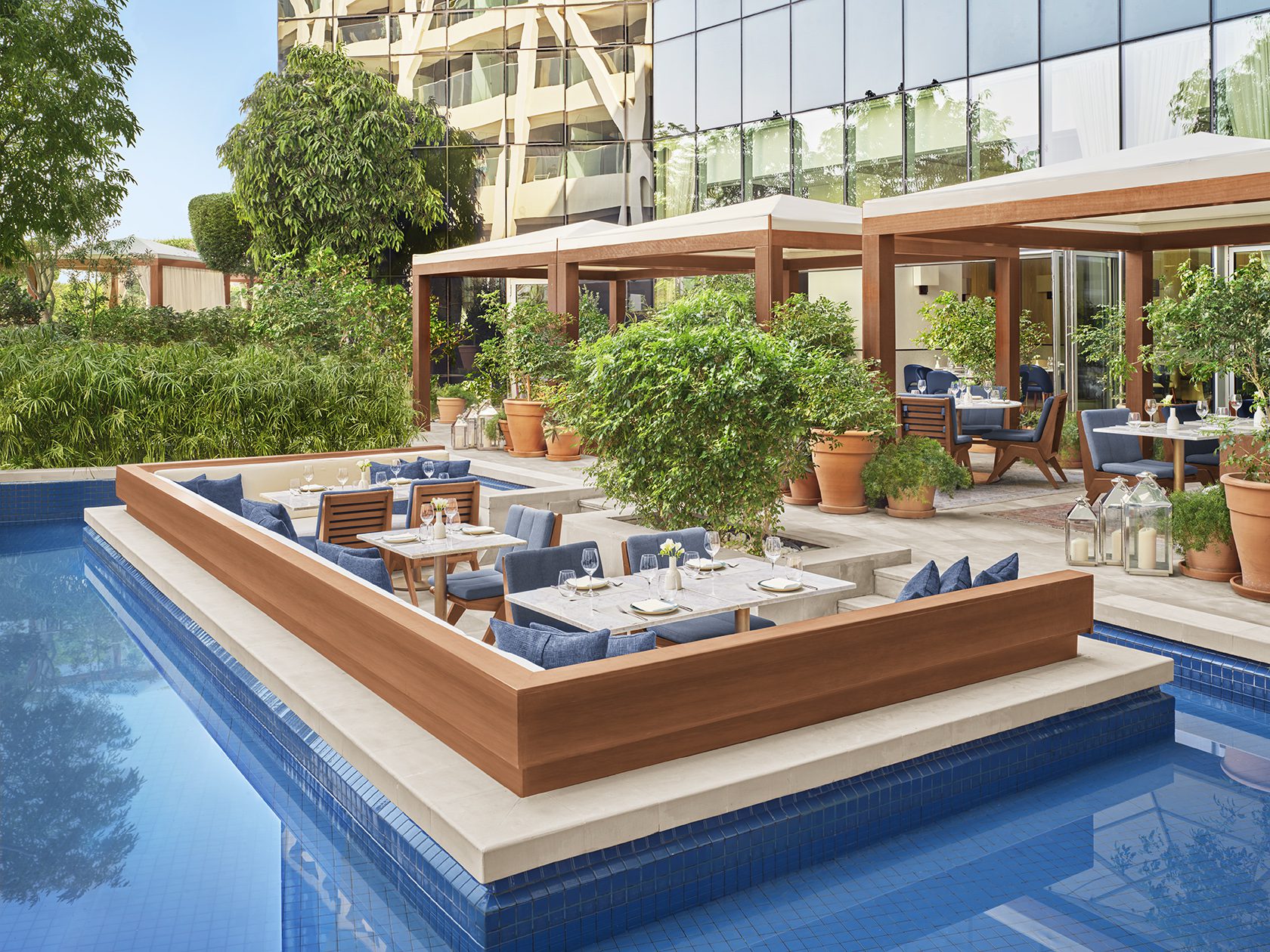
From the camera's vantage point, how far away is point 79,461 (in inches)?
504

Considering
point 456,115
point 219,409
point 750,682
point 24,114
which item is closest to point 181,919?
point 750,682

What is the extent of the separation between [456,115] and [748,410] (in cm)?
1879

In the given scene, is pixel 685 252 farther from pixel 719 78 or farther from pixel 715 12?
pixel 715 12

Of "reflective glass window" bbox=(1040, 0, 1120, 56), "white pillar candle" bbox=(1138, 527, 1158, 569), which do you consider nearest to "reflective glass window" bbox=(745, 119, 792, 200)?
"reflective glass window" bbox=(1040, 0, 1120, 56)

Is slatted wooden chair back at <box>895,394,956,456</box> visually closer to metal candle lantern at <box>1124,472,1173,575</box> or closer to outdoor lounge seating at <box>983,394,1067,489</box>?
outdoor lounge seating at <box>983,394,1067,489</box>

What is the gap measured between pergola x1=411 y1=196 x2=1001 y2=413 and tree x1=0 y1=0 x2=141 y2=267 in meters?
6.11

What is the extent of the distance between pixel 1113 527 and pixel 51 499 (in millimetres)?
10318

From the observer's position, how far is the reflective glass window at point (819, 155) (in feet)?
64.1

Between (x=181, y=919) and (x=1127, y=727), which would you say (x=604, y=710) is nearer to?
(x=181, y=919)

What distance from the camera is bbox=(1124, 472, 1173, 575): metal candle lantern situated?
24.9 feet

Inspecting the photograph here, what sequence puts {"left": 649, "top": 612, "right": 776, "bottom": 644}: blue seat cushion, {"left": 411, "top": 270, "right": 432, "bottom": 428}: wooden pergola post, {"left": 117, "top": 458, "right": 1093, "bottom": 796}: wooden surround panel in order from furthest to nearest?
{"left": 411, "top": 270, "right": 432, "bottom": 428}: wooden pergola post
{"left": 649, "top": 612, "right": 776, "bottom": 644}: blue seat cushion
{"left": 117, "top": 458, "right": 1093, "bottom": 796}: wooden surround panel

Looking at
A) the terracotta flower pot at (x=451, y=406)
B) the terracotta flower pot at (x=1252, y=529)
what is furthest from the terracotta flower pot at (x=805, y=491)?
the terracotta flower pot at (x=451, y=406)

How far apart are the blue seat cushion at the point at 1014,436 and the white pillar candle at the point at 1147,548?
415 centimetres

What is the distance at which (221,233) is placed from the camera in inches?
1088
